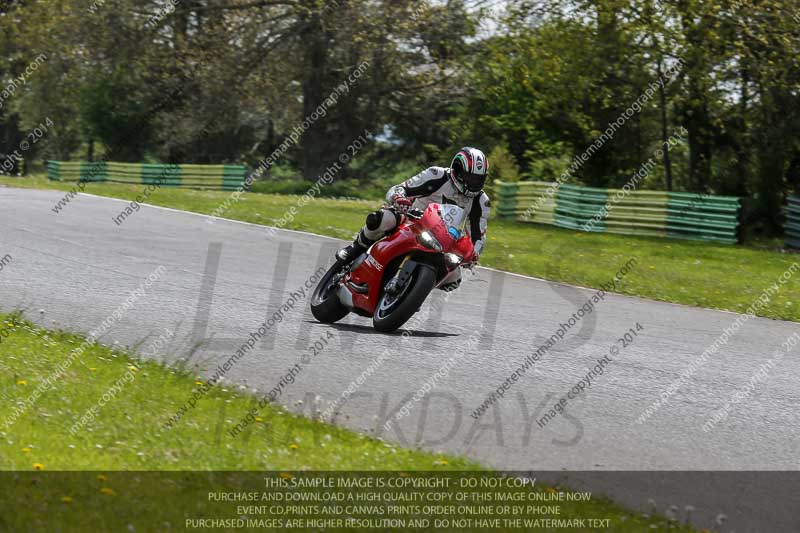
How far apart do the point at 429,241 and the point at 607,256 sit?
13.2 m

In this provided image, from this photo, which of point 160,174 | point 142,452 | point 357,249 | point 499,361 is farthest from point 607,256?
point 160,174

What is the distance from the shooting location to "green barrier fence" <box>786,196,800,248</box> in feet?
90.5

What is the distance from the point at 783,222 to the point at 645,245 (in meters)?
5.22

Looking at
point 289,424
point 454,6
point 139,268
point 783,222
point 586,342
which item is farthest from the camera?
point 454,6

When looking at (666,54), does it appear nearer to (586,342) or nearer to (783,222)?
(783,222)

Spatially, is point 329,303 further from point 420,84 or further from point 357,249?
point 420,84

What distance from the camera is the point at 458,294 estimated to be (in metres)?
14.8

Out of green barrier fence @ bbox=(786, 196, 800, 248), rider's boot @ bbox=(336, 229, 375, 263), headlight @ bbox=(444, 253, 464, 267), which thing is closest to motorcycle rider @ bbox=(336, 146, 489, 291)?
rider's boot @ bbox=(336, 229, 375, 263)

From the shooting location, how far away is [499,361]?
33.0ft

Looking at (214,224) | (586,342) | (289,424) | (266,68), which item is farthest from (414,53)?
(289,424)

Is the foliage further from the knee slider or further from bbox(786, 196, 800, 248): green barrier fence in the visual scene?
the knee slider

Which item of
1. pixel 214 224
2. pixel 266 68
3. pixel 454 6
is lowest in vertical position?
pixel 214 224

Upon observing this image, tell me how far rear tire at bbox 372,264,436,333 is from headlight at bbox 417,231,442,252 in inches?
7.4

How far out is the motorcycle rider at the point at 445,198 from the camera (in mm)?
10414
